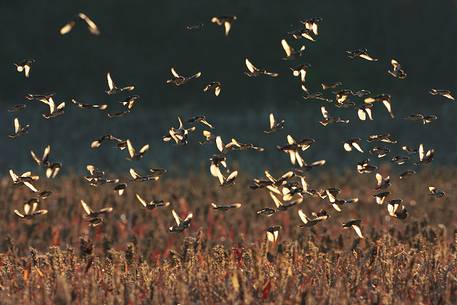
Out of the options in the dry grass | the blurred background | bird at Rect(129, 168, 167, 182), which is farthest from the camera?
the blurred background

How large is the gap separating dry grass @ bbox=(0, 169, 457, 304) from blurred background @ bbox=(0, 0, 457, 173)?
1291 cm

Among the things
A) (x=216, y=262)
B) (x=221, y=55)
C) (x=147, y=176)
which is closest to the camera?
(x=216, y=262)

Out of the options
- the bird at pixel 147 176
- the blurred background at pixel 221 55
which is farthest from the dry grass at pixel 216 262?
the blurred background at pixel 221 55

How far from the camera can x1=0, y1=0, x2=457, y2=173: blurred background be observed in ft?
86.0

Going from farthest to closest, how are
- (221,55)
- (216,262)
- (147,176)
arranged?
(221,55) < (147,176) < (216,262)

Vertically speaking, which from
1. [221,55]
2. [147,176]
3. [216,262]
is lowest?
[221,55]

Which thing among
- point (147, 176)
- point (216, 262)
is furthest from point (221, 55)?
point (216, 262)

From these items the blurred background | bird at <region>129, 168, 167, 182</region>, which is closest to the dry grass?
bird at <region>129, 168, 167, 182</region>

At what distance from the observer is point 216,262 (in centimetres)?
694

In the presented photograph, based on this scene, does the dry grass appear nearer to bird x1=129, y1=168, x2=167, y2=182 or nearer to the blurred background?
bird x1=129, y1=168, x2=167, y2=182

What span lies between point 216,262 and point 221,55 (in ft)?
68.5

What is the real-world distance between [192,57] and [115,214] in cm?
1608

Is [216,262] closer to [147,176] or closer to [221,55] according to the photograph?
[147,176]

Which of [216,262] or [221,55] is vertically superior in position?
[216,262]
